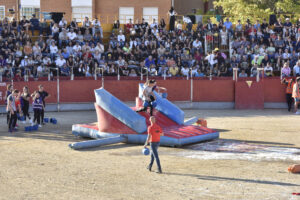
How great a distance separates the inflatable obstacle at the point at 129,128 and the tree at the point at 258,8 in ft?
87.7

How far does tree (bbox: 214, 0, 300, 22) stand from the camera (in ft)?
136

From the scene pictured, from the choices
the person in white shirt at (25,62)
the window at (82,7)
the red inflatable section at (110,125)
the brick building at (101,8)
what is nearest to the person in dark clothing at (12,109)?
the red inflatable section at (110,125)

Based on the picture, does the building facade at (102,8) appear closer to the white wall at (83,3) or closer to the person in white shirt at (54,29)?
the white wall at (83,3)

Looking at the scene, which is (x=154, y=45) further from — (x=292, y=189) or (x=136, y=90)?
(x=292, y=189)

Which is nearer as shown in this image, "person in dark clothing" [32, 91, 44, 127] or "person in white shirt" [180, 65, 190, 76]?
"person in dark clothing" [32, 91, 44, 127]

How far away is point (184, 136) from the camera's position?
15.8 m

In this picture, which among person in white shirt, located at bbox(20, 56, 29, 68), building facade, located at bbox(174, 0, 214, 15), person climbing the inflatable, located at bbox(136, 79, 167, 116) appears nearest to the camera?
person climbing the inflatable, located at bbox(136, 79, 167, 116)

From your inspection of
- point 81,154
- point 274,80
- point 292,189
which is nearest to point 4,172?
point 81,154

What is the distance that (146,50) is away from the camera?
2897 cm

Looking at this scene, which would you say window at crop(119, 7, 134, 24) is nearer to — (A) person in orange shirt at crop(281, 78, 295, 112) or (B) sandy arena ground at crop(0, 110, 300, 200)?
(A) person in orange shirt at crop(281, 78, 295, 112)

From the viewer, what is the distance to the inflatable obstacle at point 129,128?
15758 millimetres

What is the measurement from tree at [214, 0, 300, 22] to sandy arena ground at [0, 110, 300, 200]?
81.5 feet

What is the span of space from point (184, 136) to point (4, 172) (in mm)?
5760

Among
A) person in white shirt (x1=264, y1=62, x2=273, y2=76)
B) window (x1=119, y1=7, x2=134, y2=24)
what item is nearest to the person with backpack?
person in white shirt (x1=264, y1=62, x2=273, y2=76)
